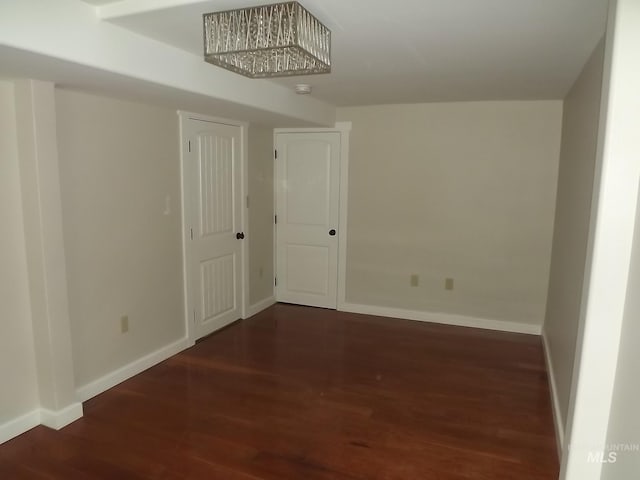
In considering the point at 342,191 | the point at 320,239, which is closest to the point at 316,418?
the point at 320,239

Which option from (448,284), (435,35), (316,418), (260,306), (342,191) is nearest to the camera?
(435,35)

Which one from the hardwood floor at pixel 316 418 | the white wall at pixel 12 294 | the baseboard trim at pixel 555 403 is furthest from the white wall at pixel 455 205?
the white wall at pixel 12 294

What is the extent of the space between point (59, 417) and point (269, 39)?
251 cm

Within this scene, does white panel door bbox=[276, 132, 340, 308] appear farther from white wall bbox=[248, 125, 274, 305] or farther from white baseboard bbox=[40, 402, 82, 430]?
white baseboard bbox=[40, 402, 82, 430]

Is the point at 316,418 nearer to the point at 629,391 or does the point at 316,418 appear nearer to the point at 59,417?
the point at 59,417

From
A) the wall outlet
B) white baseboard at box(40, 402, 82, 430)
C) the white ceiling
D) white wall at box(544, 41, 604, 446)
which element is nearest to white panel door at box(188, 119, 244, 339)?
the white ceiling

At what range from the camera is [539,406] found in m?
3.06

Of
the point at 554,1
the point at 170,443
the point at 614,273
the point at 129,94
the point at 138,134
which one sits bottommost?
the point at 170,443

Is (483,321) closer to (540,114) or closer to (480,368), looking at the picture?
(480,368)

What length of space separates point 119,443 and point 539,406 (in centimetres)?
269

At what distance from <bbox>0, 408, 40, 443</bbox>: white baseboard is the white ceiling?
2313mm

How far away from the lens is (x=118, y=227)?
324cm

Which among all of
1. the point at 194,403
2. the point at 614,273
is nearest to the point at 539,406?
the point at 614,273

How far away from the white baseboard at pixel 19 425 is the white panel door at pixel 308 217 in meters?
3.04
